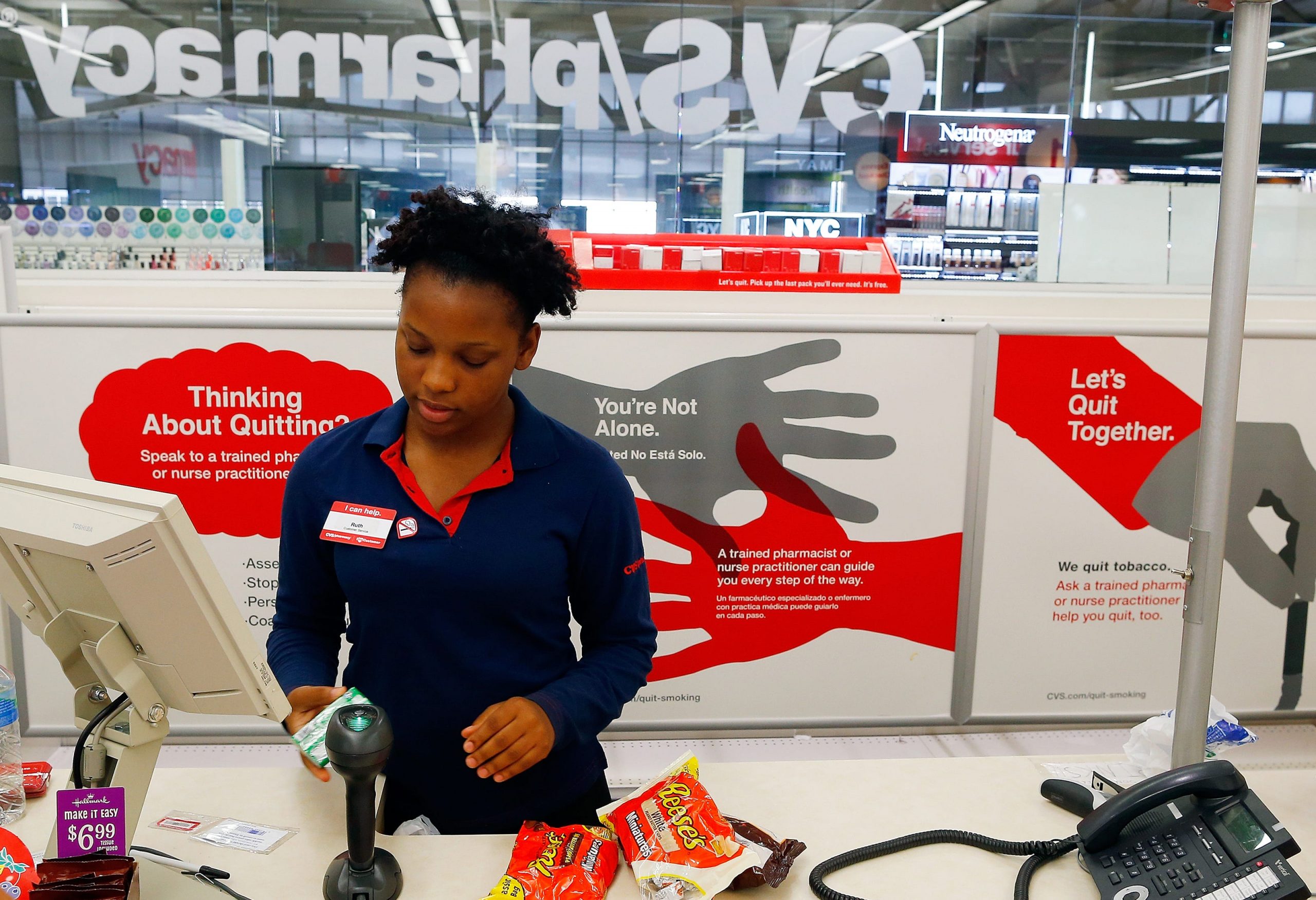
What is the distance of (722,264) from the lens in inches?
119

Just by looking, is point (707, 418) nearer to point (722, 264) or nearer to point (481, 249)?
point (722, 264)

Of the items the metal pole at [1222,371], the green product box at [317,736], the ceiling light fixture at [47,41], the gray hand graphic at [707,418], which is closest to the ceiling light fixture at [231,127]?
the ceiling light fixture at [47,41]

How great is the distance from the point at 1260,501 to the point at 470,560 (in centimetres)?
265

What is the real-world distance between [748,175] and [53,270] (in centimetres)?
493

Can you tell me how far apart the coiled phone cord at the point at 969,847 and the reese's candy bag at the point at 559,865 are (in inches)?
10.5

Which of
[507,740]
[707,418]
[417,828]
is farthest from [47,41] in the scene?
[507,740]

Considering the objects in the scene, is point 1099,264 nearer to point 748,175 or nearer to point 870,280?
point 870,280

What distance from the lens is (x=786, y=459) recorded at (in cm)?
287

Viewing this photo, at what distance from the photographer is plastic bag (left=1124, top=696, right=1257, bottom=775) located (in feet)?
4.68

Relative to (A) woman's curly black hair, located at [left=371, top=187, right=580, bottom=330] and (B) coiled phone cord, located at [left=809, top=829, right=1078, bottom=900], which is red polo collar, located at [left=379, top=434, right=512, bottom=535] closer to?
(A) woman's curly black hair, located at [left=371, top=187, right=580, bottom=330]

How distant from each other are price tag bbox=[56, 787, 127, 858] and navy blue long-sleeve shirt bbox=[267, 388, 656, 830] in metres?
0.30

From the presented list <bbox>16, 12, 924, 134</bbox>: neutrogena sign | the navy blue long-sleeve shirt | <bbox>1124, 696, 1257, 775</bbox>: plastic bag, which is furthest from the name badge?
<bbox>16, 12, 924, 134</bbox>: neutrogena sign

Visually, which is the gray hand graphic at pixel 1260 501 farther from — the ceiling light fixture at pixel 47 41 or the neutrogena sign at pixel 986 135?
the ceiling light fixture at pixel 47 41

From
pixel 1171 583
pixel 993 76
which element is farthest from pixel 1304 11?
pixel 1171 583
